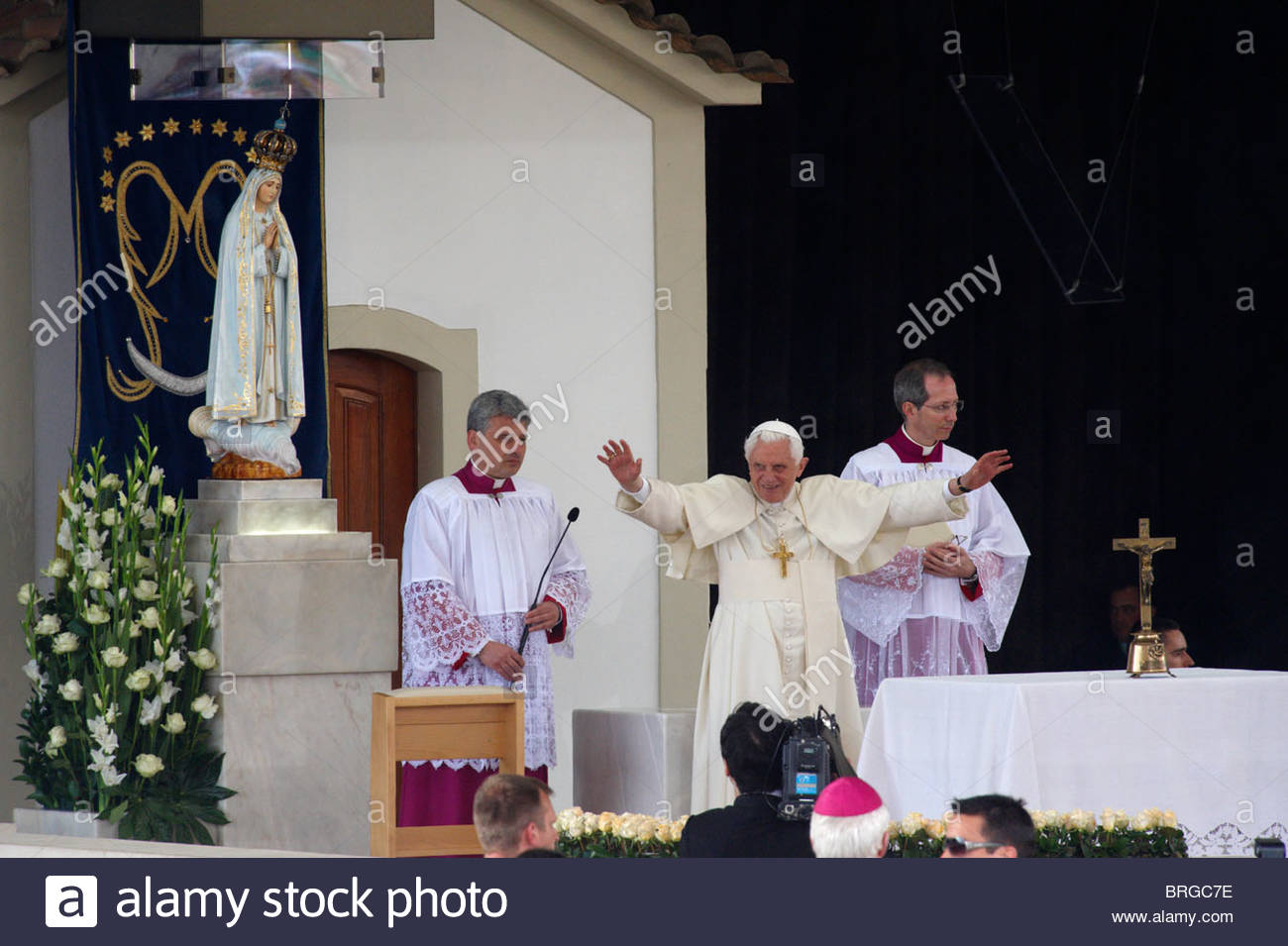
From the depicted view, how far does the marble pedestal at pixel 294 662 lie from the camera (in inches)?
289

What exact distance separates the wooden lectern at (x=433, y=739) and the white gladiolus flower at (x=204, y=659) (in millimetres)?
597

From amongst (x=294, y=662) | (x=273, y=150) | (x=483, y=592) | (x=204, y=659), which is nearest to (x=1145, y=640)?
(x=483, y=592)

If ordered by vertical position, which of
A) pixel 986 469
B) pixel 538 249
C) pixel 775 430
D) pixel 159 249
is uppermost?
pixel 538 249

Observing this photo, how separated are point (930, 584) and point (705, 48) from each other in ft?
9.01

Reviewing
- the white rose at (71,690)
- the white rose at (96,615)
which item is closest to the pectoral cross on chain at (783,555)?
the white rose at (96,615)

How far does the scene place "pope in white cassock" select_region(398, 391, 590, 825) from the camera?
25.5 ft

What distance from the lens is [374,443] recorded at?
9797 millimetres

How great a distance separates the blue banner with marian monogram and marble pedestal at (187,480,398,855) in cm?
120

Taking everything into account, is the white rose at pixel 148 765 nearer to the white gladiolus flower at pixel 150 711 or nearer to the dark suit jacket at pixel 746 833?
the white gladiolus flower at pixel 150 711

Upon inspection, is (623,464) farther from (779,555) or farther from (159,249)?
(159,249)

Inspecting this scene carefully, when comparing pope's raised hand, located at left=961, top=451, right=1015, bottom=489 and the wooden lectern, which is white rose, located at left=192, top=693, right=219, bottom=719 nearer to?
the wooden lectern

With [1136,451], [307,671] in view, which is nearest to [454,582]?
[307,671]

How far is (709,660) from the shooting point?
24.7ft

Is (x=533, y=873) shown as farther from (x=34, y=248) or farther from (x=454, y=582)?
(x=34, y=248)
